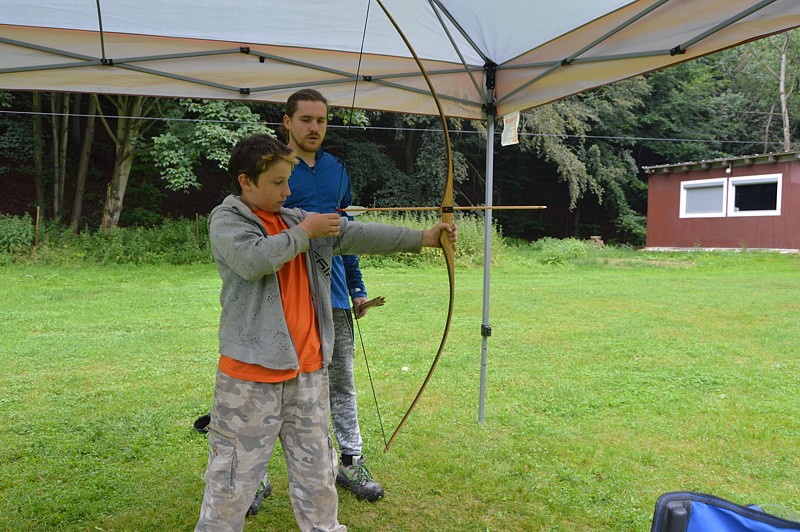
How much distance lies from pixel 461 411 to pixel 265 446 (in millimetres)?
2035

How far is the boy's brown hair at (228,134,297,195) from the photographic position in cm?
149

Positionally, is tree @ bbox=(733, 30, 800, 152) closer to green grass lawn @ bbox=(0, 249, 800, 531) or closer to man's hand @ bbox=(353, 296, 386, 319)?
green grass lawn @ bbox=(0, 249, 800, 531)

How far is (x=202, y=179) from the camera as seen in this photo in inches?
583

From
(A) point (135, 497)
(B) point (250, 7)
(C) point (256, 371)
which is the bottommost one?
(A) point (135, 497)

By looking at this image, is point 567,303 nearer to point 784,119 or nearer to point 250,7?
point 250,7

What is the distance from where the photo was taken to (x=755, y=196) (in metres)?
14.6

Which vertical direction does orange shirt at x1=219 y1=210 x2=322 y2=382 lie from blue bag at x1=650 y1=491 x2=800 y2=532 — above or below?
above

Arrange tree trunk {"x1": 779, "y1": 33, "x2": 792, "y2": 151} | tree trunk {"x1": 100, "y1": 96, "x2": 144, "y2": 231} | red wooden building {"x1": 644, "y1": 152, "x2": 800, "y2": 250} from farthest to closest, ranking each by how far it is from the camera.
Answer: tree trunk {"x1": 779, "y1": 33, "x2": 792, "y2": 151}
red wooden building {"x1": 644, "y1": 152, "x2": 800, "y2": 250}
tree trunk {"x1": 100, "y1": 96, "x2": 144, "y2": 231}

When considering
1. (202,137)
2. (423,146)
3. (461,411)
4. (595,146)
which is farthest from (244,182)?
(595,146)

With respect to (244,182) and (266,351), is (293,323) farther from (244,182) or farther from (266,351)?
(244,182)

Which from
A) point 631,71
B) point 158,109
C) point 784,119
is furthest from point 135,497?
point 784,119

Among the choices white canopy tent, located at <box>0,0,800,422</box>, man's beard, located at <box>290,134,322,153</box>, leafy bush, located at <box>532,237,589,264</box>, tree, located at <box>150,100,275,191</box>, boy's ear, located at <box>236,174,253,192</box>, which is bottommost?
leafy bush, located at <box>532,237,589,264</box>

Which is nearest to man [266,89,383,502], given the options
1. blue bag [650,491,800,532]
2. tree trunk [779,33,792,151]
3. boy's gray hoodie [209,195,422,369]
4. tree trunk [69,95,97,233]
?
boy's gray hoodie [209,195,422,369]

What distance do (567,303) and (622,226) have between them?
1445 centimetres
